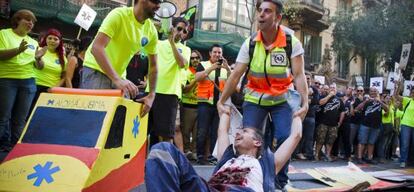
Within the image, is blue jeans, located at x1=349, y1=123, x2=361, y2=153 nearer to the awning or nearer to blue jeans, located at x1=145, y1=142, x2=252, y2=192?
the awning

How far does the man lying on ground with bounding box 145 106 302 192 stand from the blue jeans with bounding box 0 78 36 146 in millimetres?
2669

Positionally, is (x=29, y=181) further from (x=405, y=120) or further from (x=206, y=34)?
(x=206, y=34)

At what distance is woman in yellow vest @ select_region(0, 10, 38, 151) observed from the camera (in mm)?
5203

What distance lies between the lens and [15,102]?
5352mm

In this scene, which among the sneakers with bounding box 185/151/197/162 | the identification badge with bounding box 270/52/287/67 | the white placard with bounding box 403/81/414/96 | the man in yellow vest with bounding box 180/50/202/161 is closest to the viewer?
the identification badge with bounding box 270/52/287/67

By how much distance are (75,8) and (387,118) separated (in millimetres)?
9002

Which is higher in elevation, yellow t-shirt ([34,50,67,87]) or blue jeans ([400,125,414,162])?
yellow t-shirt ([34,50,67,87])

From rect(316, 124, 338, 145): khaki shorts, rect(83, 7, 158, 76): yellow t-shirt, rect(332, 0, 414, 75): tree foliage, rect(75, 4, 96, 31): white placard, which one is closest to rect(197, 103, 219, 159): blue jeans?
rect(75, 4, 96, 31): white placard

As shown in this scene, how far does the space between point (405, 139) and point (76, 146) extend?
352 inches

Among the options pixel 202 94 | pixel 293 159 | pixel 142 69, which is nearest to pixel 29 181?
pixel 142 69

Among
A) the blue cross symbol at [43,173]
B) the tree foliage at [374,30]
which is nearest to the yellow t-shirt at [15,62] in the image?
the blue cross symbol at [43,173]

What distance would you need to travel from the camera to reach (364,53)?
23.0 m

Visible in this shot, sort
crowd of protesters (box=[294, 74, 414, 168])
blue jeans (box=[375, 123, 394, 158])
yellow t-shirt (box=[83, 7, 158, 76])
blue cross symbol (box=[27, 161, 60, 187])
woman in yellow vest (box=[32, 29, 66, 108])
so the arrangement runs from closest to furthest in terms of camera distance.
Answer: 1. blue cross symbol (box=[27, 161, 60, 187])
2. yellow t-shirt (box=[83, 7, 158, 76])
3. woman in yellow vest (box=[32, 29, 66, 108])
4. crowd of protesters (box=[294, 74, 414, 168])
5. blue jeans (box=[375, 123, 394, 158])

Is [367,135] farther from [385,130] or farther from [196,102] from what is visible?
[196,102]
